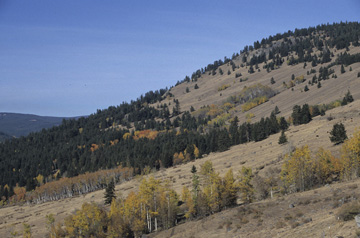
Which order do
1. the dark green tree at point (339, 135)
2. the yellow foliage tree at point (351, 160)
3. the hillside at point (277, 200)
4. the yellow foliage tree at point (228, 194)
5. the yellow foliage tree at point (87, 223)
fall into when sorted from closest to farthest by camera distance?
the hillside at point (277, 200) → the yellow foliage tree at point (351, 160) → the yellow foliage tree at point (228, 194) → the yellow foliage tree at point (87, 223) → the dark green tree at point (339, 135)

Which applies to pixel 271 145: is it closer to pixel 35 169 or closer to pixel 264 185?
pixel 264 185

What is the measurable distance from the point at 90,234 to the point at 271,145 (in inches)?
2795

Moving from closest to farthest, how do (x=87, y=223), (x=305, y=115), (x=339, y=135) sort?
(x=87, y=223)
(x=339, y=135)
(x=305, y=115)

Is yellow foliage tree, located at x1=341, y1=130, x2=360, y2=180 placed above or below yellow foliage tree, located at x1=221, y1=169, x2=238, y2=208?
above

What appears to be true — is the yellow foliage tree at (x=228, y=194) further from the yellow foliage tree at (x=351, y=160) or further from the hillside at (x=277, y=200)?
the yellow foliage tree at (x=351, y=160)

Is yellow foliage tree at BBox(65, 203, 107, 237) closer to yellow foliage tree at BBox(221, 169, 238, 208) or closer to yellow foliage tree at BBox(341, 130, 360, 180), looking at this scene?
yellow foliage tree at BBox(221, 169, 238, 208)

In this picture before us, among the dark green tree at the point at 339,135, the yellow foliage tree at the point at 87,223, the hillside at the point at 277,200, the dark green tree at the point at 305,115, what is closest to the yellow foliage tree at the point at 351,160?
the hillside at the point at 277,200

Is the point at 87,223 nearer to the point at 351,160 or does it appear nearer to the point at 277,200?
the point at 277,200

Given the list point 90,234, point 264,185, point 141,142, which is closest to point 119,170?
point 141,142

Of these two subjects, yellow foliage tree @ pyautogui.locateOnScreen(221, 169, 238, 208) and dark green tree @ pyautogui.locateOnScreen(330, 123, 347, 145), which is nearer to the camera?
yellow foliage tree @ pyautogui.locateOnScreen(221, 169, 238, 208)

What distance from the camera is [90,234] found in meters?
64.0

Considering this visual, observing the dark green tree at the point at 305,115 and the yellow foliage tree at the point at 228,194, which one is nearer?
the yellow foliage tree at the point at 228,194

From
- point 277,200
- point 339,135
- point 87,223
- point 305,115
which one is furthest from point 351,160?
point 305,115

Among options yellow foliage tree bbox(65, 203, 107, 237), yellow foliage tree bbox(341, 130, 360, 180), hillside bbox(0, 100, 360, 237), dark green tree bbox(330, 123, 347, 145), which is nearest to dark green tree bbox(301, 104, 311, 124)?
hillside bbox(0, 100, 360, 237)
